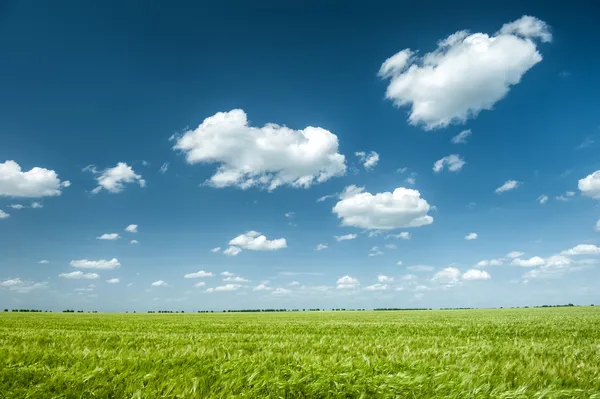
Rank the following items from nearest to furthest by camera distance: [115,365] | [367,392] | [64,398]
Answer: [64,398]
[367,392]
[115,365]

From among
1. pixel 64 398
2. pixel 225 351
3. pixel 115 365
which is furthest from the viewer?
pixel 225 351

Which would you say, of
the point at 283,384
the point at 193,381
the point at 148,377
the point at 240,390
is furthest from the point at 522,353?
the point at 148,377

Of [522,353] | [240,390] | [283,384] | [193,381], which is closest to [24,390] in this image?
[193,381]

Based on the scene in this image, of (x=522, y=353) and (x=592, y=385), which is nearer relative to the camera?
(x=592, y=385)

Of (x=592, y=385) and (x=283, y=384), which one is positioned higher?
(x=283, y=384)

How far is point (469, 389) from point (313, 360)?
7.22ft

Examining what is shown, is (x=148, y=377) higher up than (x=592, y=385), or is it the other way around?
(x=148, y=377)

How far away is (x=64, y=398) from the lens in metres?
3.86

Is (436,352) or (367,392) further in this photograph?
(436,352)

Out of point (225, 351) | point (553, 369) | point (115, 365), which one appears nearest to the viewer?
point (115, 365)

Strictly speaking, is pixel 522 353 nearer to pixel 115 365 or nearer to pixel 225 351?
pixel 225 351

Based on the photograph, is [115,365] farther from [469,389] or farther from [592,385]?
[592,385]

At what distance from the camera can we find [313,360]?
5.45 m

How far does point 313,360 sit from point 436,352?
9.03ft
